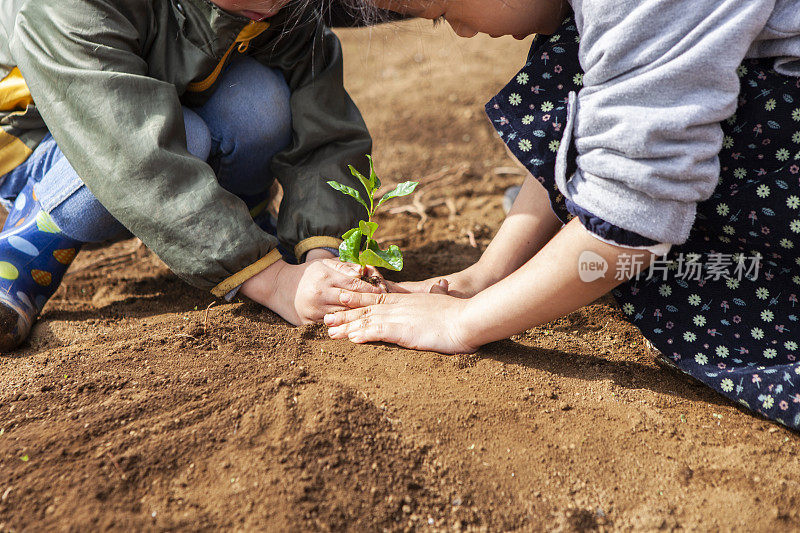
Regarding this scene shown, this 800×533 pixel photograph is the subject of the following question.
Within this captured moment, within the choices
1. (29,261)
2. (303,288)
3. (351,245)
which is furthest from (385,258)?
(29,261)

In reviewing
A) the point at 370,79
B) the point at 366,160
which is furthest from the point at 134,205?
the point at 370,79

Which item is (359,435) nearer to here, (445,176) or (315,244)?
(315,244)

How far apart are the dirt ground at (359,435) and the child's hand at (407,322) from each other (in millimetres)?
41

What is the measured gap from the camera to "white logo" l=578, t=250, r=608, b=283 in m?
1.43

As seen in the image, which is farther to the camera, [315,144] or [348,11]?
[315,144]

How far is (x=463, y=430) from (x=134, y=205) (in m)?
0.99

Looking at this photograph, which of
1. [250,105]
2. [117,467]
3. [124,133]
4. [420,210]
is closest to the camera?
[117,467]

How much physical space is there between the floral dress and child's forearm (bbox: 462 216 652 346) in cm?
20

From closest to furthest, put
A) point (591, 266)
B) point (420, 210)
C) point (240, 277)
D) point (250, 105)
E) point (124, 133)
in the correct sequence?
point (591, 266)
point (124, 133)
point (240, 277)
point (250, 105)
point (420, 210)

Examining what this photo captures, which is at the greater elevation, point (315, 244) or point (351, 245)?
point (351, 245)

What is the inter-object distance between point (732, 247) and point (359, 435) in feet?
3.38

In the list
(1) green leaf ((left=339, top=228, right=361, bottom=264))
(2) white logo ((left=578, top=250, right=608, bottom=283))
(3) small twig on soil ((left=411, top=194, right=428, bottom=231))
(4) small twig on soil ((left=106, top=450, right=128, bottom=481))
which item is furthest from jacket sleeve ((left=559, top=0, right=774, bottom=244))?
(3) small twig on soil ((left=411, top=194, right=428, bottom=231))

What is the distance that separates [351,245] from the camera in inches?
68.5

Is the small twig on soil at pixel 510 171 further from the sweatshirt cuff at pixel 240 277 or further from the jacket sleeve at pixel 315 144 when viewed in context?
the sweatshirt cuff at pixel 240 277
